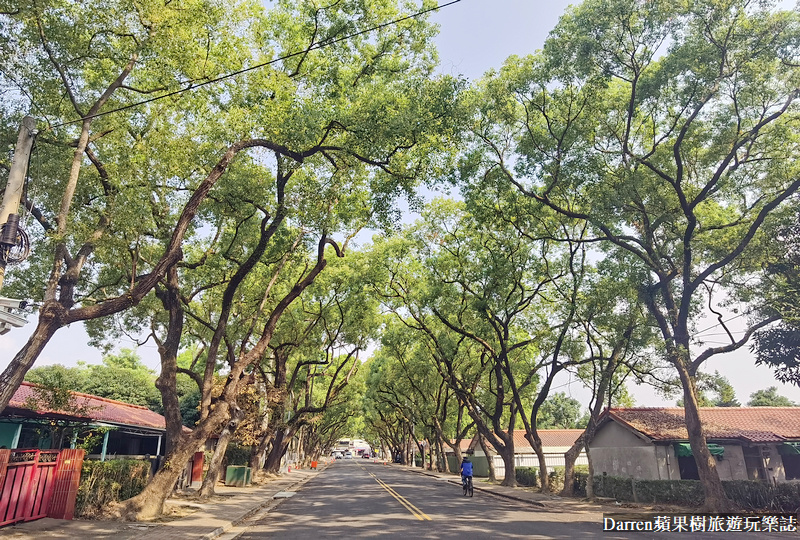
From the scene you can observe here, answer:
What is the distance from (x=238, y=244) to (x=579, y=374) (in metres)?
17.9

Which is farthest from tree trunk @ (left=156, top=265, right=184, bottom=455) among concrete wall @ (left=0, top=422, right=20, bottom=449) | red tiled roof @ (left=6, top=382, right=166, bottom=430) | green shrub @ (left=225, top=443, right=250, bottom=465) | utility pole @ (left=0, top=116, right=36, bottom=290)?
green shrub @ (left=225, top=443, right=250, bottom=465)

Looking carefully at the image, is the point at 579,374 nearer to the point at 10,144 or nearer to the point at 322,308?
the point at 322,308

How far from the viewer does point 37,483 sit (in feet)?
36.8

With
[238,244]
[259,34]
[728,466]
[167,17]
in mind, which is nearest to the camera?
[167,17]

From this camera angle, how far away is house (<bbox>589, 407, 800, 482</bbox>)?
72.4 feet

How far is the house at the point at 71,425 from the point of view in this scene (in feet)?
45.3

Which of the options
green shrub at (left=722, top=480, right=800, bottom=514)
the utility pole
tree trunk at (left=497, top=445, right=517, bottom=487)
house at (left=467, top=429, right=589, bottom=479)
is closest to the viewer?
the utility pole

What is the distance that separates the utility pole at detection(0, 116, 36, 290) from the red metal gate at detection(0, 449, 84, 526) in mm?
4955

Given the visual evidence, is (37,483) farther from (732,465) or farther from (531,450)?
(531,450)

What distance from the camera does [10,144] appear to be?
11750 millimetres

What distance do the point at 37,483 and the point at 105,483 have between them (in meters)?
2.93

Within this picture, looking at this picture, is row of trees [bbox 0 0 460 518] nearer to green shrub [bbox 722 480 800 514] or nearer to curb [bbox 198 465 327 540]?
curb [bbox 198 465 327 540]

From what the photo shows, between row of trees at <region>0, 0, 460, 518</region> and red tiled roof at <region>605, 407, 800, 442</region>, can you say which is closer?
row of trees at <region>0, 0, 460, 518</region>

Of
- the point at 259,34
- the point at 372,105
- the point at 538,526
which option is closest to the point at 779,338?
the point at 538,526
